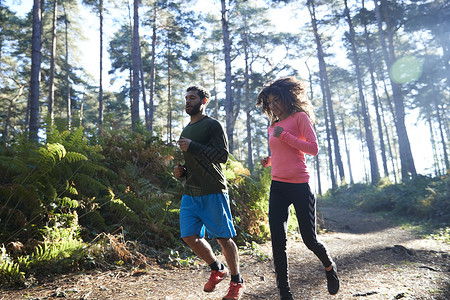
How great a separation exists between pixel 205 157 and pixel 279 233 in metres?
1.04

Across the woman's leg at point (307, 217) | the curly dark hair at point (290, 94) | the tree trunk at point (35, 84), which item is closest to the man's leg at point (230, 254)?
the woman's leg at point (307, 217)

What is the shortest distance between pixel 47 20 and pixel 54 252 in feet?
77.1

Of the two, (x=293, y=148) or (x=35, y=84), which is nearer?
(x=293, y=148)

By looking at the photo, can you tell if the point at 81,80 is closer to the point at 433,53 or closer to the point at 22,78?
the point at 22,78

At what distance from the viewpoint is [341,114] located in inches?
1494

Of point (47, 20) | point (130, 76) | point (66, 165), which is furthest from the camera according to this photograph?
point (130, 76)

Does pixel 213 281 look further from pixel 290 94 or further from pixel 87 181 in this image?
pixel 87 181

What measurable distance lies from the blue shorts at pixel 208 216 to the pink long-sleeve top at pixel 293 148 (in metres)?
0.63

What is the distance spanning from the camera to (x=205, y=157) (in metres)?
2.82

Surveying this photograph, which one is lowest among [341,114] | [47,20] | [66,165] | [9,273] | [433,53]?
[9,273]

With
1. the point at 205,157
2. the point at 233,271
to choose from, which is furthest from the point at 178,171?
the point at 233,271

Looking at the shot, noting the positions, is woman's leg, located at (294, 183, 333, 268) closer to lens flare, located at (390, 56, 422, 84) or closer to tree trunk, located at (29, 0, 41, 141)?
tree trunk, located at (29, 0, 41, 141)

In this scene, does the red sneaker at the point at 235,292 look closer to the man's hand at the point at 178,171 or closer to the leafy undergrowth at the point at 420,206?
the man's hand at the point at 178,171

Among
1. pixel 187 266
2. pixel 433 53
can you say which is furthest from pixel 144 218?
pixel 433 53
